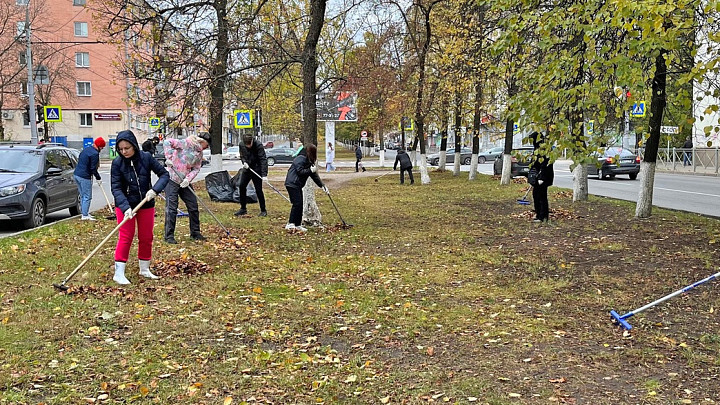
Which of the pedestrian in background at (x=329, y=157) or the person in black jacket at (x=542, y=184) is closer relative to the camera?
the person in black jacket at (x=542, y=184)

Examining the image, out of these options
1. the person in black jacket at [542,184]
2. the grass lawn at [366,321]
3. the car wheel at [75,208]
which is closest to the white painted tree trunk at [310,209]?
the grass lawn at [366,321]

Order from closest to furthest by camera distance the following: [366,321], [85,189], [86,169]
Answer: [366,321]
[86,169]
[85,189]

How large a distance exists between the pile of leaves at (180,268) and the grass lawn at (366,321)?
3 cm

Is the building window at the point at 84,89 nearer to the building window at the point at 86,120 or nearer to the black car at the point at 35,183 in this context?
the building window at the point at 86,120

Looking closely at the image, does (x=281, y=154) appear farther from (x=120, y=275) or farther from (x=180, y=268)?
(x=120, y=275)

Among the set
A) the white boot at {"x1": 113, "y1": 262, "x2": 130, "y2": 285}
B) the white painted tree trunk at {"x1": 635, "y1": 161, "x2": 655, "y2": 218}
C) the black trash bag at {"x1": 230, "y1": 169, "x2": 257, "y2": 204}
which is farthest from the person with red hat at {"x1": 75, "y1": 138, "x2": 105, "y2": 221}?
Answer: the white painted tree trunk at {"x1": 635, "y1": 161, "x2": 655, "y2": 218}

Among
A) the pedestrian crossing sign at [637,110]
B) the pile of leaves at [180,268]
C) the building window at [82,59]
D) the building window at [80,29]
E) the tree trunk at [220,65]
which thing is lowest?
the pile of leaves at [180,268]

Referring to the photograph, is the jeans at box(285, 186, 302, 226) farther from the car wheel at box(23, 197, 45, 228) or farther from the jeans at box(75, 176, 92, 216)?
the car wheel at box(23, 197, 45, 228)

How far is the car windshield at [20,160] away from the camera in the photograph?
39.4 feet

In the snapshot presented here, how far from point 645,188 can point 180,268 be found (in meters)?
8.51

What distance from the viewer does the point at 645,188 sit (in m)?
11.4

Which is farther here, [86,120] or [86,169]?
[86,120]

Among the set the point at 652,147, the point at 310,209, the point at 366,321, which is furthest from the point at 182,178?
the point at 652,147

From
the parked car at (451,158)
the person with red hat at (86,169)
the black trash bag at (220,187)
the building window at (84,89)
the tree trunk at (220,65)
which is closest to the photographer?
the tree trunk at (220,65)
